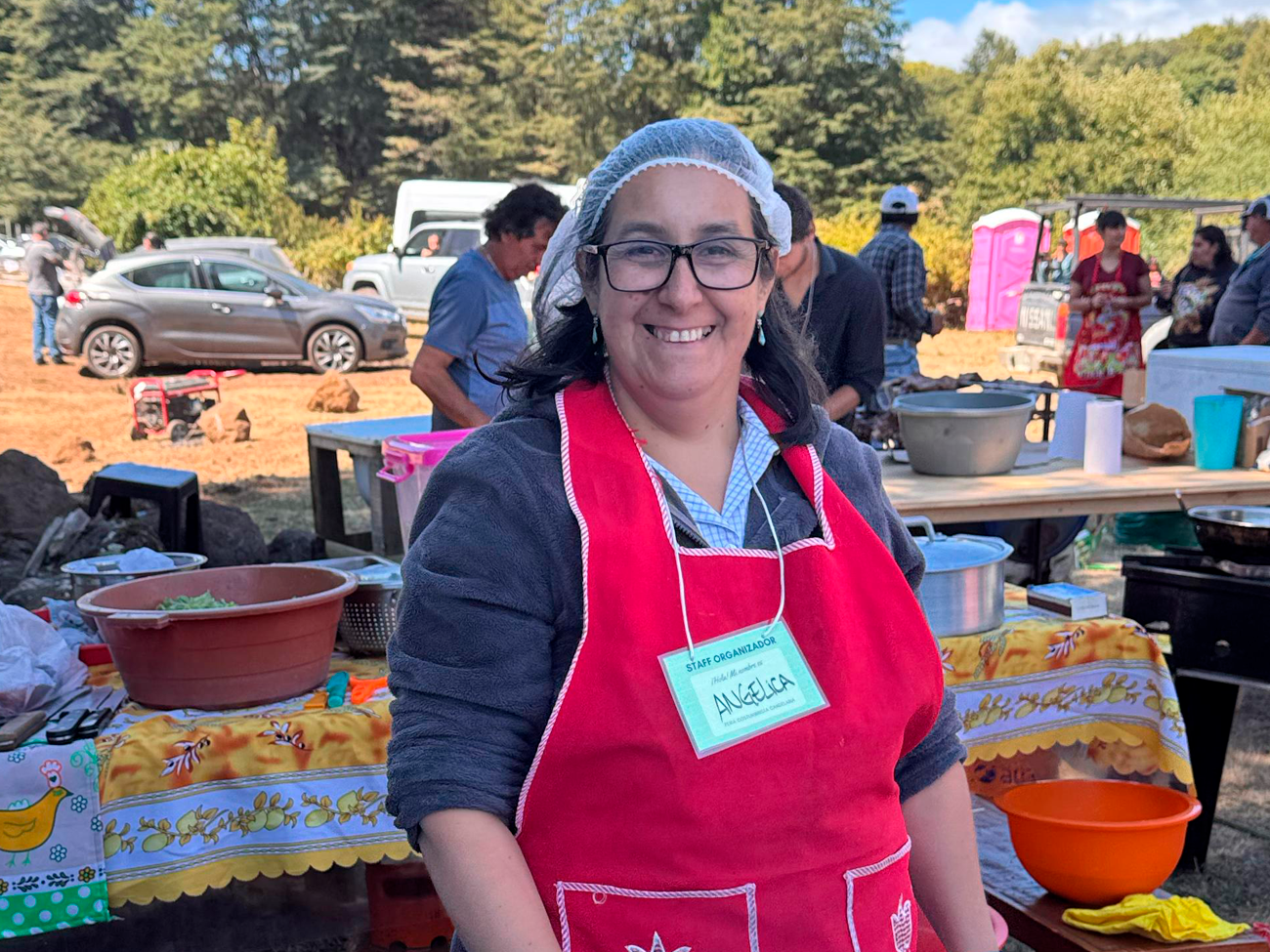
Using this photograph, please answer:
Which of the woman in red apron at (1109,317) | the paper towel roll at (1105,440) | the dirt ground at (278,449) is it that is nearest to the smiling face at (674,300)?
the dirt ground at (278,449)

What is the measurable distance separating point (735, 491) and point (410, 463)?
1.74m

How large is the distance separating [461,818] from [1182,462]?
393 centimetres

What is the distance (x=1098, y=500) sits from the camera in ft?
13.4

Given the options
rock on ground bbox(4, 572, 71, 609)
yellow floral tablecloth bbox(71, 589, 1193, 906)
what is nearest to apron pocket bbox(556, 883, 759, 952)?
yellow floral tablecloth bbox(71, 589, 1193, 906)

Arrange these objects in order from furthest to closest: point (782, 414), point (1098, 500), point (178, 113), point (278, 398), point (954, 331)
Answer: point (178, 113)
point (954, 331)
point (278, 398)
point (1098, 500)
point (782, 414)

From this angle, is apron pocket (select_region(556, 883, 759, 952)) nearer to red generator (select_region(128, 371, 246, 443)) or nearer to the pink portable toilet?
red generator (select_region(128, 371, 246, 443))

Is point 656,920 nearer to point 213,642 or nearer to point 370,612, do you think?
point 213,642

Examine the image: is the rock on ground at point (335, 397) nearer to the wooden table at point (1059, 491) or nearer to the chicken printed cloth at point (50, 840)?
the wooden table at point (1059, 491)

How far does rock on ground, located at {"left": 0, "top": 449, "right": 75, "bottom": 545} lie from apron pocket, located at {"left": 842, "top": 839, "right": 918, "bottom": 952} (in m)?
3.73

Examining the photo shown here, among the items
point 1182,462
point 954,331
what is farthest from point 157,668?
point 954,331

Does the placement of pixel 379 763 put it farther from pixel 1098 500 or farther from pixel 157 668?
pixel 1098 500

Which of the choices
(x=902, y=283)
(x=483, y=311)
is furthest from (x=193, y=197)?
(x=483, y=311)

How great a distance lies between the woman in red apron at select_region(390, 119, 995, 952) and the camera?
1238 mm

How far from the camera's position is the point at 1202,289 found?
8.74 meters
